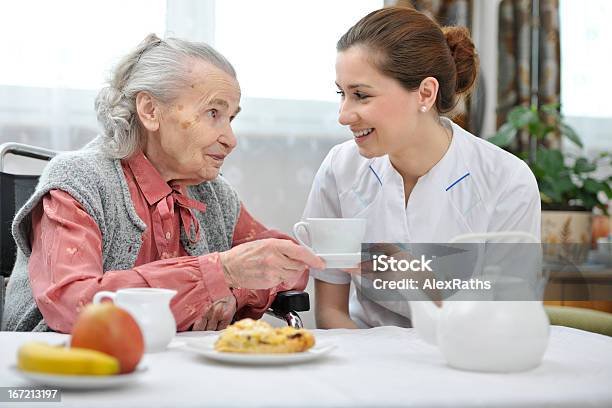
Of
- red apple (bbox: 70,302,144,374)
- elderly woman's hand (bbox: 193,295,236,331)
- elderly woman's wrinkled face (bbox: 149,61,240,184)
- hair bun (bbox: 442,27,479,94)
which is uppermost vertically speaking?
hair bun (bbox: 442,27,479,94)

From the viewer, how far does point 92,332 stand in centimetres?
82

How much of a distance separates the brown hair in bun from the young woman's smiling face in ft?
0.08

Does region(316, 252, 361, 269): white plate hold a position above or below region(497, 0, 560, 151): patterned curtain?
below

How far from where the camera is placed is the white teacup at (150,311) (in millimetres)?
1011

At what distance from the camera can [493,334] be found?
923mm

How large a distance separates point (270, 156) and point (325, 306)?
3.87 feet

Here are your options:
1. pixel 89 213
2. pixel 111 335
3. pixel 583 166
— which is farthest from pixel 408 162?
pixel 583 166

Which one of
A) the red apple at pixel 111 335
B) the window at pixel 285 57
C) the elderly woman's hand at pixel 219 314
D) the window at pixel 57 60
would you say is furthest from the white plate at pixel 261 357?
the window at pixel 285 57

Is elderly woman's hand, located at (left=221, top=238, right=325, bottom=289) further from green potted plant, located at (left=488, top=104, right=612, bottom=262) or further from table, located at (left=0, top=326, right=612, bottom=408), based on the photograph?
green potted plant, located at (left=488, top=104, right=612, bottom=262)

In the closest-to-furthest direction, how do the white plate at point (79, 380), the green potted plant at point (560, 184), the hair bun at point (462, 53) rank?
the white plate at point (79, 380)
the hair bun at point (462, 53)
the green potted plant at point (560, 184)

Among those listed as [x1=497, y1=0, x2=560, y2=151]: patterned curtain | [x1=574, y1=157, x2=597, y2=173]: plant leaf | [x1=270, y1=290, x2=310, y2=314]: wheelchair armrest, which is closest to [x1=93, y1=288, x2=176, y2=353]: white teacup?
[x1=270, y1=290, x2=310, y2=314]: wheelchair armrest

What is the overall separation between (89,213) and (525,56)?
8.39 feet

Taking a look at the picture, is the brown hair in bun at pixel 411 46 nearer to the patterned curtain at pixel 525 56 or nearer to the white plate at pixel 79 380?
the white plate at pixel 79 380

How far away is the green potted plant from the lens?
3102mm
